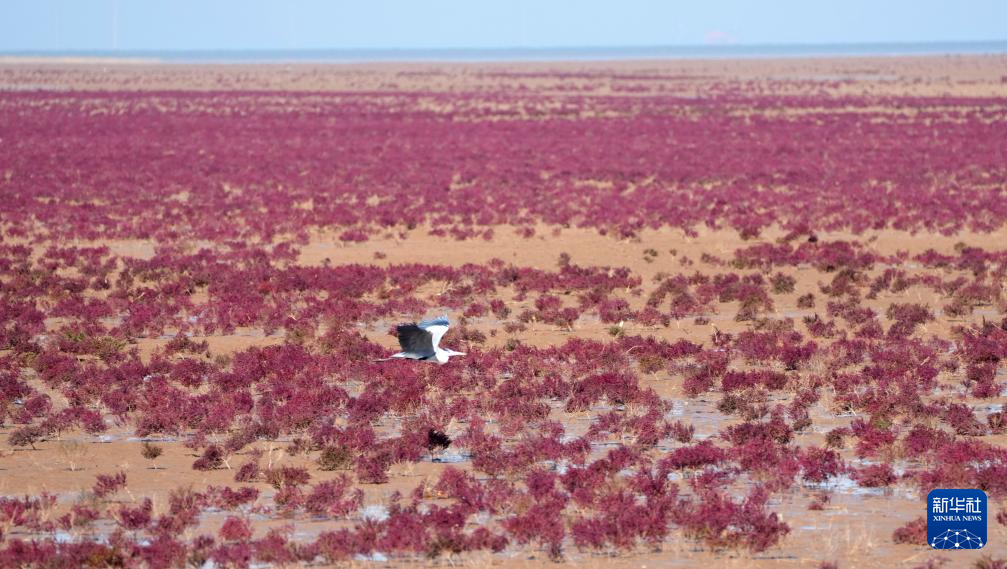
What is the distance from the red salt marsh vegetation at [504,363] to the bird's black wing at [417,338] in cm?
25

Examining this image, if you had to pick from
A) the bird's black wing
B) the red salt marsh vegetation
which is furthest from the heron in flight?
the red salt marsh vegetation

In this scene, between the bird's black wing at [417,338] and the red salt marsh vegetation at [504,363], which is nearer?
the red salt marsh vegetation at [504,363]

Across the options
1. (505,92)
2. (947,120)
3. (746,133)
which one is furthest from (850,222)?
(505,92)

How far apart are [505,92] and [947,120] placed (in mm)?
34468

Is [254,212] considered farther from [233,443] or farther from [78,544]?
[78,544]

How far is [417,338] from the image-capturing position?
13.3m

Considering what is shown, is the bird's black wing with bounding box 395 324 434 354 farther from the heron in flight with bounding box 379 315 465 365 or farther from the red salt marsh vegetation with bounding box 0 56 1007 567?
the red salt marsh vegetation with bounding box 0 56 1007 567

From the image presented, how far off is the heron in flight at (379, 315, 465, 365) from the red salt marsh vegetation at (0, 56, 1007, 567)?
199 millimetres

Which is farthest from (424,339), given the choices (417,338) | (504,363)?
(504,363)

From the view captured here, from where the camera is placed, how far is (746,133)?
4659 cm

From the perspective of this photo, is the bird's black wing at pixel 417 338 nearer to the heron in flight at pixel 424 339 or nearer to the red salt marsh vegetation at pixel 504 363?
the heron in flight at pixel 424 339

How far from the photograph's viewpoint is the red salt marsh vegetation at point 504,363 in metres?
8.84

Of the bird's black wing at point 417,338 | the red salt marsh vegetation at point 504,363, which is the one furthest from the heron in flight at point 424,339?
the red salt marsh vegetation at point 504,363

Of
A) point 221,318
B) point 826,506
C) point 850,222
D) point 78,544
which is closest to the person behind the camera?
point 78,544
